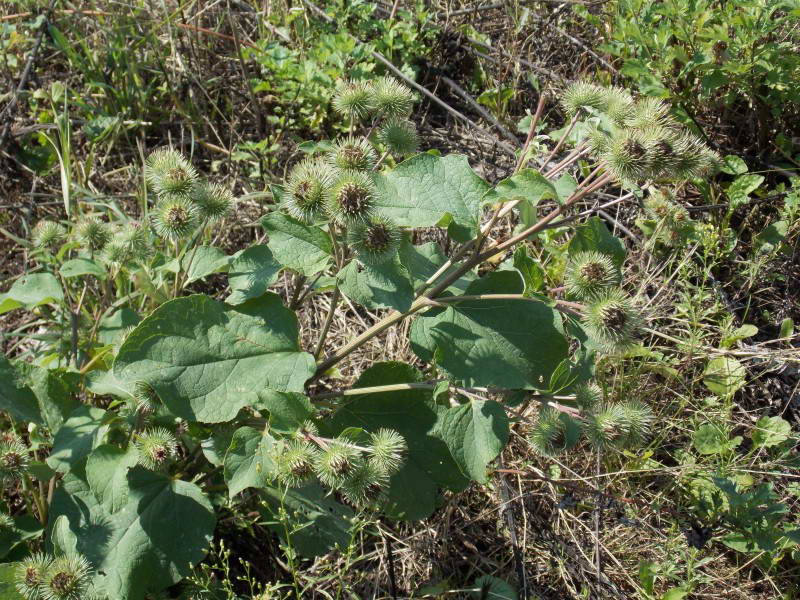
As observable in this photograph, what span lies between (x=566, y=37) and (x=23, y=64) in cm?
325

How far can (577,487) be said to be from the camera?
3014mm

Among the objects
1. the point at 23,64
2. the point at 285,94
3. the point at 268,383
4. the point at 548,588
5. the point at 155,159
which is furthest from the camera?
the point at 23,64

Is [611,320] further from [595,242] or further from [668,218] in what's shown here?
[668,218]

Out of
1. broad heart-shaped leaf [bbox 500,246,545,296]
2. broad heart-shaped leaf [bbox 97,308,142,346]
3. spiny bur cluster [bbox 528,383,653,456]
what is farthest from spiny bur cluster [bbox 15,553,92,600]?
broad heart-shaped leaf [bbox 500,246,545,296]

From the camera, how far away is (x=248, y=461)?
2.15 meters

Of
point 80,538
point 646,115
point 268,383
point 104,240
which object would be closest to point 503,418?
point 268,383

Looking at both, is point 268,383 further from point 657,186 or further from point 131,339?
point 657,186

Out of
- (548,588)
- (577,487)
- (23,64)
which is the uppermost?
(23,64)

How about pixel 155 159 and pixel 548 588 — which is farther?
pixel 548 588

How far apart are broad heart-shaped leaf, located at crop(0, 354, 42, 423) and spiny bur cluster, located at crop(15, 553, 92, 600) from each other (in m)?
0.44

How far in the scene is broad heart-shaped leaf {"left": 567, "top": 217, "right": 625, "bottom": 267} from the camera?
224cm

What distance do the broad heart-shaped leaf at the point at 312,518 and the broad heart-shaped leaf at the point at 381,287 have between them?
0.84m

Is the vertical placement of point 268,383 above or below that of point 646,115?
below

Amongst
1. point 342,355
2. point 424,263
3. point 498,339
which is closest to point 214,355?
point 342,355
